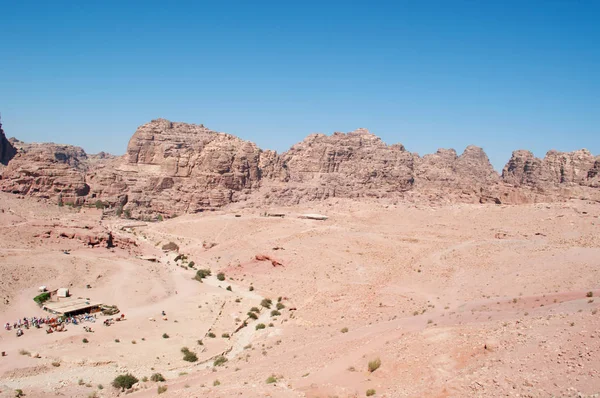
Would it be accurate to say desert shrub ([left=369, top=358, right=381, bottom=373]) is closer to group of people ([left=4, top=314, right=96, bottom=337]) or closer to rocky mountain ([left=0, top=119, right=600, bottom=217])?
group of people ([left=4, top=314, right=96, bottom=337])

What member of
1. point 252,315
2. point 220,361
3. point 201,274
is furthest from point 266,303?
point 220,361

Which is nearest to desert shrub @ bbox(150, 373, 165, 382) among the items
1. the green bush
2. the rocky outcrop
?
the green bush

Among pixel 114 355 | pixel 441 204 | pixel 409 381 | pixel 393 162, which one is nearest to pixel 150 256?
pixel 114 355

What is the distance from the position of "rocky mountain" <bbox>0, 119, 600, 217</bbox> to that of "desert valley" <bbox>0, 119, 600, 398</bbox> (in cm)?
46

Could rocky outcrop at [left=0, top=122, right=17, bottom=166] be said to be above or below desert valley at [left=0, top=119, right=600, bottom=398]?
above

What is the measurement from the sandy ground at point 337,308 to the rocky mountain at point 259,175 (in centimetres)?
1602

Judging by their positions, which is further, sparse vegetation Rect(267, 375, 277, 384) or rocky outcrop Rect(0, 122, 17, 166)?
rocky outcrop Rect(0, 122, 17, 166)

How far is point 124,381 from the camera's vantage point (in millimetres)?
19625

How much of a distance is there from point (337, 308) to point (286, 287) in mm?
9307

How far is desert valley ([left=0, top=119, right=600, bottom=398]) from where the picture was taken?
645 inches

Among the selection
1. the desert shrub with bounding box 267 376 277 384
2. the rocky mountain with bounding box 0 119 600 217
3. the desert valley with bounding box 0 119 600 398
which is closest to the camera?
the desert valley with bounding box 0 119 600 398

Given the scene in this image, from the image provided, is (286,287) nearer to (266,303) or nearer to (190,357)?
(266,303)

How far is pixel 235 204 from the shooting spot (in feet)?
262

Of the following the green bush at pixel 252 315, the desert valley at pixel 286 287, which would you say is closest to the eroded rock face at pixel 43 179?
the desert valley at pixel 286 287
